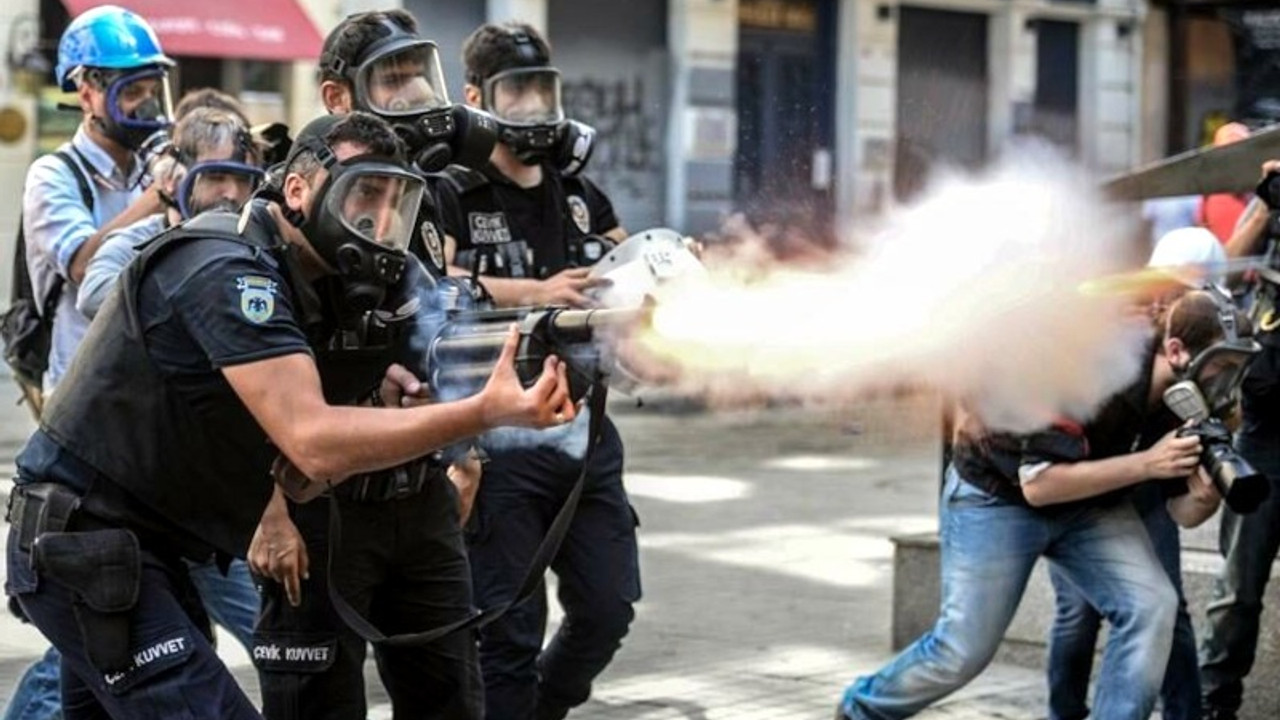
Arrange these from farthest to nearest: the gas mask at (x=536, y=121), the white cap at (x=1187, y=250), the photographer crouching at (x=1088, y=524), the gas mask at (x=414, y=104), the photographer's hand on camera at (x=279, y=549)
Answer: the white cap at (x=1187, y=250) < the gas mask at (x=536, y=121) < the photographer crouching at (x=1088, y=524) < the gas mask at (x=414, y=104) < the photographer's hand on camera at (x=279, y=549)

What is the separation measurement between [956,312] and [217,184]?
5.97ft

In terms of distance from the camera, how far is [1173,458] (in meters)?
6.09

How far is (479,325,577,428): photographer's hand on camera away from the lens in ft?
14.2

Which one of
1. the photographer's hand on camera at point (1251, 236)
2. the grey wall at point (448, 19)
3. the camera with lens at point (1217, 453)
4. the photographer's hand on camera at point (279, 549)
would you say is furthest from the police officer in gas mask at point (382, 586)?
the grey wall at point (448, 19)

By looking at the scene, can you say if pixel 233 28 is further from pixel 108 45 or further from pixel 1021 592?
pixel 1021 592

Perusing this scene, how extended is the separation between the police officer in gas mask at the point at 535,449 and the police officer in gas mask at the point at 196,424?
139cm

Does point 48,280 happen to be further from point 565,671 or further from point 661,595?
point 661,595

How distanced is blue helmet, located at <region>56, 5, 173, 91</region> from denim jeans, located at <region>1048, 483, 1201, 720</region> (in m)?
2.83

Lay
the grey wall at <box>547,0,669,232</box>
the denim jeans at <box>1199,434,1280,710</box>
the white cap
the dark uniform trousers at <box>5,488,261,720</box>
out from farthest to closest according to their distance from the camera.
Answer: the grey wall at <box>547,0,669,232</box>, the white cap, the denim jeans at <box>1199,434,1280,710</box>, the dark uniform trousers at <box>5,488,261,720</box>

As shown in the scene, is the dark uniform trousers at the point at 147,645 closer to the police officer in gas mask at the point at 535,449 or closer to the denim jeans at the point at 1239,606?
the police officer in gas mask at the point at 535,449

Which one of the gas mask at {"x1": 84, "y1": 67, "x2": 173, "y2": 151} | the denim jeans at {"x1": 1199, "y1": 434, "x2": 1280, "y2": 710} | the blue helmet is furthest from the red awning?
the denim jeans at {"x1": 1199, "y1": 434, "x2": 1280, "y2": 710}

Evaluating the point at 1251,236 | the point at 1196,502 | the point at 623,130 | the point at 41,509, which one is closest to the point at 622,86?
the point at 623,130

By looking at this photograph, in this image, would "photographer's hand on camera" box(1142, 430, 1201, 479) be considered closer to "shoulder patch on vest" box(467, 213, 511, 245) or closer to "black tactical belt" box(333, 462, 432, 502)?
"shoulder patch on vest" box(467, 213, 511, 245)

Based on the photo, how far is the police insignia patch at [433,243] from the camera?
5.32 m
